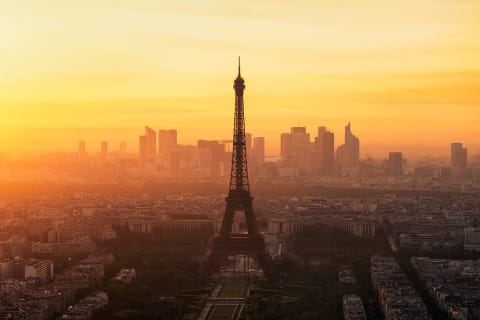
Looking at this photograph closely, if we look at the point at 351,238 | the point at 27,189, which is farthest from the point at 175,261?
the point at 27,189

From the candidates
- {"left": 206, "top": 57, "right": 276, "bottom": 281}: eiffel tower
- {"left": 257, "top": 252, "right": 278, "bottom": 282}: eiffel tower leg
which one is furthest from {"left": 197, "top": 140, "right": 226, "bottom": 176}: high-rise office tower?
{"left": 257, "top": 252, "right": 278, "bottom": 282}: eiffel tower leg

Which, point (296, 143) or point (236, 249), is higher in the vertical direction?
point (296, 143)

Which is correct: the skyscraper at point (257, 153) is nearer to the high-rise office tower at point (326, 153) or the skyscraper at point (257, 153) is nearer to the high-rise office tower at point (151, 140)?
the high-rise office tower at point (326, 153)

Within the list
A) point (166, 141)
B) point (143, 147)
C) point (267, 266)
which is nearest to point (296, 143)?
point (166, 141)

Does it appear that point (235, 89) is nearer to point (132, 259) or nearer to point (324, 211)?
point (132, 259)

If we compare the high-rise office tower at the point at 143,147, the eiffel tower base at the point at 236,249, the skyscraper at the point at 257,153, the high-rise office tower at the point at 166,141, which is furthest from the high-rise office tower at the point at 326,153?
the eiffel tower base at the point at 236,249

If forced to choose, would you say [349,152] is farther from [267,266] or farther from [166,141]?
[267,266]

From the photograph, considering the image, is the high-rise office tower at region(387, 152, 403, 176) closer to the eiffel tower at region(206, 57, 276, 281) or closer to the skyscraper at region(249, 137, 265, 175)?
the skyscraper at region(249, 137, 265, 175)
